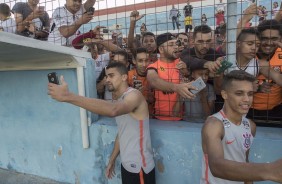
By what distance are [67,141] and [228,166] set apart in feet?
7.96

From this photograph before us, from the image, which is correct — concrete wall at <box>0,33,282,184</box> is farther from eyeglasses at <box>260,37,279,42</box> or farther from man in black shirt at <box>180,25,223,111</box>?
eyeglasses at <box>260,37,279,42</box>

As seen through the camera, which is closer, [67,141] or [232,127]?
[232,127]

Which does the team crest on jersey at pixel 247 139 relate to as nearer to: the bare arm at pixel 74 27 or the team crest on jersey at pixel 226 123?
the team crest on jersey at pixel 226 123

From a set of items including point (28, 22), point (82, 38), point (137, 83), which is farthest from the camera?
point (28, 22)

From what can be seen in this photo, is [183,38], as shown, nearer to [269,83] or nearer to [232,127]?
[269,83]

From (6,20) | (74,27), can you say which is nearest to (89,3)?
(74,27)

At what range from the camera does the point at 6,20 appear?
4.07 meters

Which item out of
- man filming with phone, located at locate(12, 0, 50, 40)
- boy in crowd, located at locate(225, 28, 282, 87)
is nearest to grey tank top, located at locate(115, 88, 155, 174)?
boy in crowd, located at locate(225, 28, 282, 87)

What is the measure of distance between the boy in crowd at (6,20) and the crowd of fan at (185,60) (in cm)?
19

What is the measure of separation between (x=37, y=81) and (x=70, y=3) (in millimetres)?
1134

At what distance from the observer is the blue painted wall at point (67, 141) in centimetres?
254

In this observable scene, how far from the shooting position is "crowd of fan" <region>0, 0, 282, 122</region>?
246cm

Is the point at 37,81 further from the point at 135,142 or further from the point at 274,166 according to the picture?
the point at 274,166

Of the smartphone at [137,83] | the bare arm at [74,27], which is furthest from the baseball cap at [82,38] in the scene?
the smartphone at [137,83]
